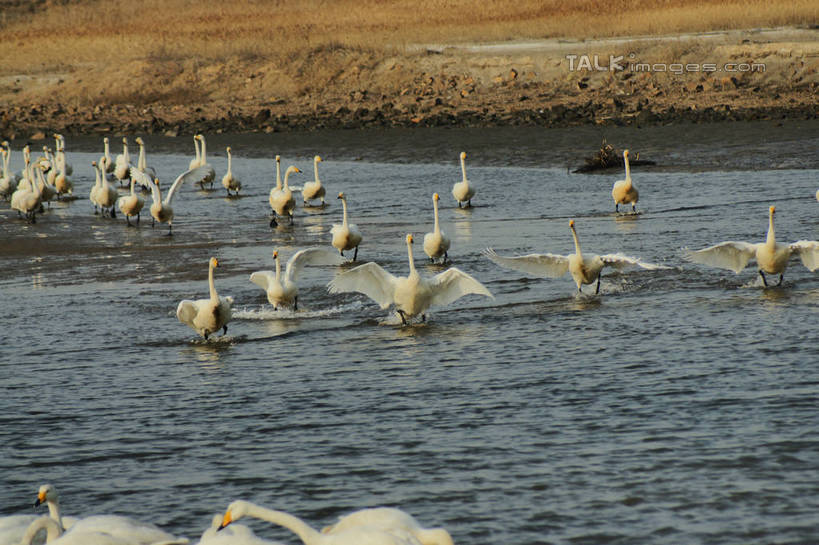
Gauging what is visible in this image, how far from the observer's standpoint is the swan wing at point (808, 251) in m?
13.2

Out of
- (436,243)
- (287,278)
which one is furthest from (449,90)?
(287,278)

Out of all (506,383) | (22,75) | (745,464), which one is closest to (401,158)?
(506,383)

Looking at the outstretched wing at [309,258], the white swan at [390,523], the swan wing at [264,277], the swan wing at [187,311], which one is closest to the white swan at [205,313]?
the swan wing at [187,311]

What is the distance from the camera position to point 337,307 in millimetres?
14062

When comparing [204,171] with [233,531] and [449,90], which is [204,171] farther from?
[233,531]

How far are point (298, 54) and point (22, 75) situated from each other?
12.6 metres

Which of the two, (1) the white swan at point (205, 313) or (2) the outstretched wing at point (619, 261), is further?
(2) the outstretched wing at point (619, 261)

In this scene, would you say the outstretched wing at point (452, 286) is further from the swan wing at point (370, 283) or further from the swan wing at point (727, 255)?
the swan wing at point (727, 255)

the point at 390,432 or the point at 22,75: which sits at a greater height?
the point at 22,75

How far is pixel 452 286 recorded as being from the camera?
12.9 m

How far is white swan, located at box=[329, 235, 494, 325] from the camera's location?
12.7m

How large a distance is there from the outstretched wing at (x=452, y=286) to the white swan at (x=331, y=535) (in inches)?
274

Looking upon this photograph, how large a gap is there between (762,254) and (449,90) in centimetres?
2947

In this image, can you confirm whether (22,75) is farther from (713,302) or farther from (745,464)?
(745,464)
